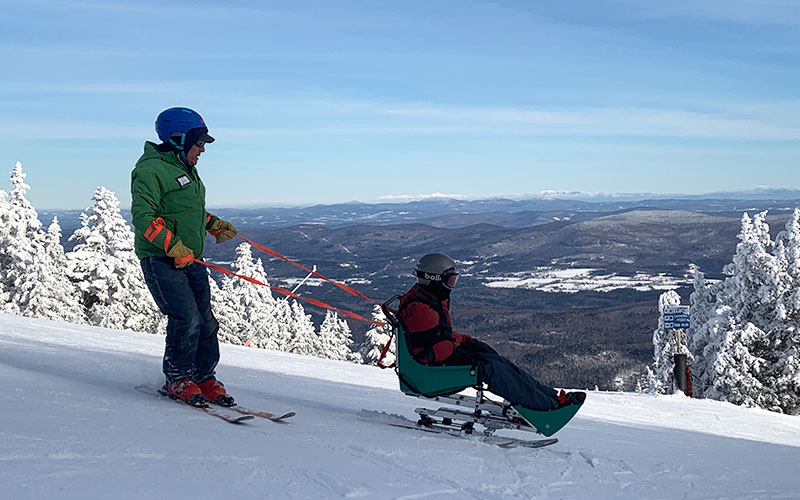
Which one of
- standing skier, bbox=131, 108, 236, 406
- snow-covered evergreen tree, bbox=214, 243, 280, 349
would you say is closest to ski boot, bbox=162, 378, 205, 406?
standing skier, bbox=131, 108, 236, 406

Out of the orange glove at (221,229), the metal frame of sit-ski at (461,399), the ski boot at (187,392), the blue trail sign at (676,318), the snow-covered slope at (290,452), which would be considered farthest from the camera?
the blue trail sign at (676,318)

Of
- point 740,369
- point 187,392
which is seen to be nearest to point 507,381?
point 187,392

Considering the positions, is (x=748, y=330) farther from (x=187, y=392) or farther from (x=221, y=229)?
(x=187, y=392)

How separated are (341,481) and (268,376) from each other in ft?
17.9

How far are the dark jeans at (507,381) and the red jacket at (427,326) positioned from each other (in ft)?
0.55

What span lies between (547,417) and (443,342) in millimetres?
1151

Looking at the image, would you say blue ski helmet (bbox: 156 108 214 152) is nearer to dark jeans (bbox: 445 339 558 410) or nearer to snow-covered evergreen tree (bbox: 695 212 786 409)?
dark jeans (bbox: 445 339 558 410)

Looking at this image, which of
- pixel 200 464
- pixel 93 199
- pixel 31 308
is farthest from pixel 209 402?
pixel 93 199

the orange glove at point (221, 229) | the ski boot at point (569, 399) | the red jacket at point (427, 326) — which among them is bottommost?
the ski boot at point (569, 399)

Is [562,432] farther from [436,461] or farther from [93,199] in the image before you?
[93,199]

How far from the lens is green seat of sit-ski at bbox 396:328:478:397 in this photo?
19.4 feet

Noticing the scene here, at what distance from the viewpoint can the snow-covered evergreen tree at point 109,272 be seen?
27188 millimetres

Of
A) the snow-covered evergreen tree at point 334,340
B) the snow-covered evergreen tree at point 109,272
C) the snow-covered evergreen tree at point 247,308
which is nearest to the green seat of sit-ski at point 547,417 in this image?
the snow-covered evergreen tree at point 109,272

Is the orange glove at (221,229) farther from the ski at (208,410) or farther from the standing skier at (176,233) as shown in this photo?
the ski at (208,410)
